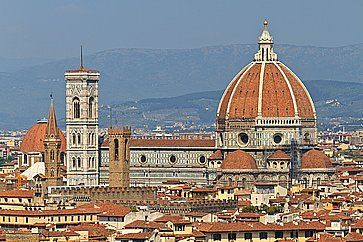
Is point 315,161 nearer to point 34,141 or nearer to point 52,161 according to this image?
point 52,161

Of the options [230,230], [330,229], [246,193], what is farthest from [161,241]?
[246,193]

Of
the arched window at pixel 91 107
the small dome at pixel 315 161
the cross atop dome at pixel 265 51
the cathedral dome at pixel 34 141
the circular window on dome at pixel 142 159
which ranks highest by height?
the cross atop dome at pixel 265 51

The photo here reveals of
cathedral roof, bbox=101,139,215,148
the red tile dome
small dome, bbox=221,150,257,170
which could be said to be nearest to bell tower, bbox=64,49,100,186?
cathedral roof, bbox=101,139,215,148

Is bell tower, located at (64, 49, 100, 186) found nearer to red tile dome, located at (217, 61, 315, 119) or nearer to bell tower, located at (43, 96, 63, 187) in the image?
red tile dome, located at (217, 61, 315, 119)

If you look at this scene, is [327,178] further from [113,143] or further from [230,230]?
[230,230]

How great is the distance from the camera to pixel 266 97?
460 ft

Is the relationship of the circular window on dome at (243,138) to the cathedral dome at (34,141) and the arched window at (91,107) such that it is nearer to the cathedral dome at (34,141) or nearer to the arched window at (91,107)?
Result: the arched window at (91,107)

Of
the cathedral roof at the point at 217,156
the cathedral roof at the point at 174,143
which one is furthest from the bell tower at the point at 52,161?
the cathedral roof at the point at 217,156

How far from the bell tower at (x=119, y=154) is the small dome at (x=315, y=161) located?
1240 cm

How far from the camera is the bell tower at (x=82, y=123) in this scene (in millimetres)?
140750

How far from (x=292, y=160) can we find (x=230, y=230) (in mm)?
61433

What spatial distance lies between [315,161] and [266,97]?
7.72m

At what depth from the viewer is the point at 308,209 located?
3979 inches

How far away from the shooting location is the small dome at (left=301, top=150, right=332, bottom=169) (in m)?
134
